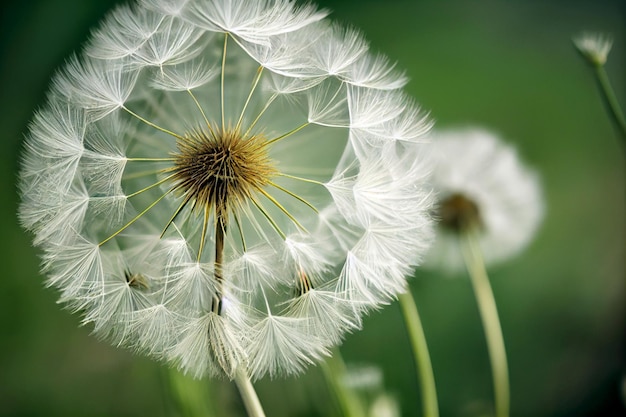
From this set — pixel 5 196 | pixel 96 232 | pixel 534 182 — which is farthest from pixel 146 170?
pixel 534 182

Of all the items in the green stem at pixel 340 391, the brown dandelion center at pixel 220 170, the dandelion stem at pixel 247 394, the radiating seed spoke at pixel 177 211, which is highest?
the brown dandelion center at pixel 220 170

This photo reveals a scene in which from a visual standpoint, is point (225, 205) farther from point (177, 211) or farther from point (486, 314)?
point (486, 314)

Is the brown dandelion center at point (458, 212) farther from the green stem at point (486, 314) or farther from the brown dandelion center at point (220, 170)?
the brown dandelion center at point (220, 170)

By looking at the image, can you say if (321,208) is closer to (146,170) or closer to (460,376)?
(146,170)

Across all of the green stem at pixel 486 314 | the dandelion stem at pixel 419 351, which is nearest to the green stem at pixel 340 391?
the dandelion stem at pixel 419 351

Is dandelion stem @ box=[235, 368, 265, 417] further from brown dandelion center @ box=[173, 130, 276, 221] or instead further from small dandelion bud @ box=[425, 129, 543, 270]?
small dandelion bud @ box=[425, 129, 543, 270]

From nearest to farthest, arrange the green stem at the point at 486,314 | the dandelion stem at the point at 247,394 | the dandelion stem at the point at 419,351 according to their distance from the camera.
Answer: the dandelion stem at the point at 247,394 → the dandelion stem at the point at 419,351 → the green stem at the point at 486,314

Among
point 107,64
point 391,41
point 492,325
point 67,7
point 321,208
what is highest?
point 67,7
